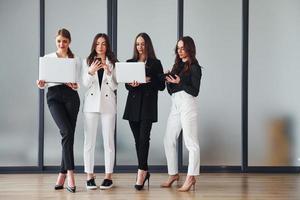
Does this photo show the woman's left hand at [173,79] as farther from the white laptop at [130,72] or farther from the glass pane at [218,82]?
the glass pane at [218,82]

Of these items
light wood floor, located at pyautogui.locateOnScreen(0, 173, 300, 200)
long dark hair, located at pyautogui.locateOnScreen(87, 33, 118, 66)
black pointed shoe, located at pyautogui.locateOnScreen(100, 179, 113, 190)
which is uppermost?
long dark hair, located at pyautogui.locateOnScreen(87, 33, 118, 66)

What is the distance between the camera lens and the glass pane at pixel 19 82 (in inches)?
225

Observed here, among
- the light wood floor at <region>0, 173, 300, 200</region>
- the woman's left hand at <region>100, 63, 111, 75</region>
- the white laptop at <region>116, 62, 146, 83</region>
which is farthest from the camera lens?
the woman's left hand at <region>100, 63, 111, 75</region>

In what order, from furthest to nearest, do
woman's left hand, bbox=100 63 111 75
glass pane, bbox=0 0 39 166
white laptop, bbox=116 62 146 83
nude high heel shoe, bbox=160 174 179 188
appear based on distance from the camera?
glass pane, bbox=0 0 39 166 → nude high heel shoe, bbox=160 174 179 188 → woman's left hand, bbox=100 63 111 75 → white laptop, bbox=116 62 146 83

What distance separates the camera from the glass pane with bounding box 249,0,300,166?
591 centimetres

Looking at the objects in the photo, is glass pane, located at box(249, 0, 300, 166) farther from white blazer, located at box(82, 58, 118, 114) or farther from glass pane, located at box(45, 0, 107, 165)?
white blazer, located at box(82, 58, 118, 114)

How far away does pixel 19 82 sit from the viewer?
226 inches

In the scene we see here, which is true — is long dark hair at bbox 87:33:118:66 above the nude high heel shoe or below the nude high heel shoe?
above

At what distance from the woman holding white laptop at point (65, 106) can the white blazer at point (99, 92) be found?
0.12 m

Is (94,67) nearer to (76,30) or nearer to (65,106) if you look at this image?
(65,106)

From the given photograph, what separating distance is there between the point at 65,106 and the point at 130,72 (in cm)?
68

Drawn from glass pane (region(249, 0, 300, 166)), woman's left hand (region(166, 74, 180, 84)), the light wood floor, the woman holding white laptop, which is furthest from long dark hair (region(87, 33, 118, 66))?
glass pane (region(249, 0, 300, 166))

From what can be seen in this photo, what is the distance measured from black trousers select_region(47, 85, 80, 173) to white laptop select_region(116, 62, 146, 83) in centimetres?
47

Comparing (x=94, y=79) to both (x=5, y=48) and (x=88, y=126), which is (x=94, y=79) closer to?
(x=88, y=126)
